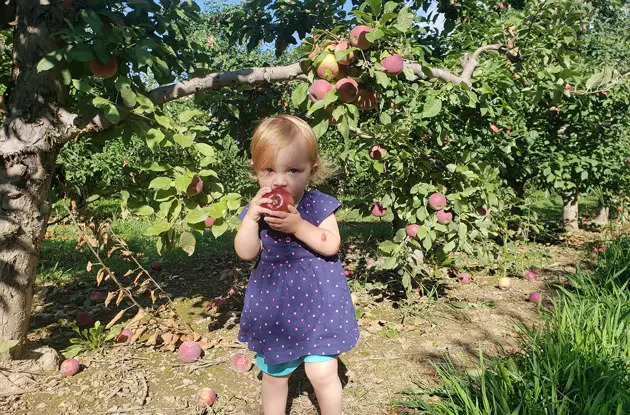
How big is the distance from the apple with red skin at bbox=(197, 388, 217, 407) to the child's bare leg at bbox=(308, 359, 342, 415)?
622 millimetres

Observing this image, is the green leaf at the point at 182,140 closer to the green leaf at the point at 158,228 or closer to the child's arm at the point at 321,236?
the green leaf at the point at 158,228

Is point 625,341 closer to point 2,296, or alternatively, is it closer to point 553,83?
point 553,83

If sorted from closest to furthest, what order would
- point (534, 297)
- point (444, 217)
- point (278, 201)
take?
point (278, 201)
point (444, 217)
point (534, 297)

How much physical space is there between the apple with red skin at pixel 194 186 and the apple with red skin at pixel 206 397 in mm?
892

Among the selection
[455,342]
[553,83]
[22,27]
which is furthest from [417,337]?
[22,27]

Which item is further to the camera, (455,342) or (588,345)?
(455,342)

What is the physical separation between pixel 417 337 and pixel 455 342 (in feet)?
0.75

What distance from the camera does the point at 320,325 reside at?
176 centimetres

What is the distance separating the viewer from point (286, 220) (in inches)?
62.5

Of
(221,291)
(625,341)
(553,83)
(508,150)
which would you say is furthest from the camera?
(508,150)

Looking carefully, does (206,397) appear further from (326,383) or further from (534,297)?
(534,297)

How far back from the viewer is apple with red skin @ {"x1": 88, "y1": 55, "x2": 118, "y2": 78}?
207 cm

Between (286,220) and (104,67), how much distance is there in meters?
1.12

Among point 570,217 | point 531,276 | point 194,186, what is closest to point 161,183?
point 194,186
